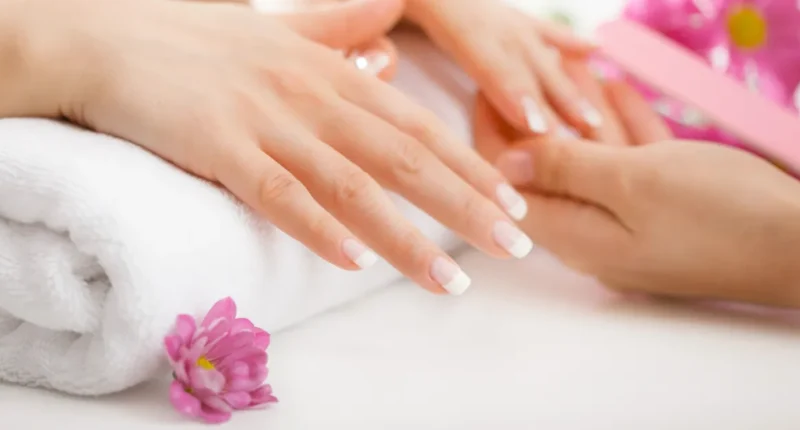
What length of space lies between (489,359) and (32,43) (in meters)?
0.43

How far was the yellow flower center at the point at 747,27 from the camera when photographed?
3.67ft

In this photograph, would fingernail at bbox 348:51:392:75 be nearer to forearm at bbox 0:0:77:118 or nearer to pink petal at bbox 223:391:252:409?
forearm at bbox 0:0:77:118

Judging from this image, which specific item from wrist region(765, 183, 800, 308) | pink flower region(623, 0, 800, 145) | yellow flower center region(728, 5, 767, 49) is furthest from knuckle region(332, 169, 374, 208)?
yellow flower center region(728, 5, 767, 49)

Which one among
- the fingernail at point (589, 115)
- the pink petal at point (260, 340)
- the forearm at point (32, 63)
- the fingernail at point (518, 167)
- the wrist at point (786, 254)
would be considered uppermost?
the fingernail at point (589, 115)

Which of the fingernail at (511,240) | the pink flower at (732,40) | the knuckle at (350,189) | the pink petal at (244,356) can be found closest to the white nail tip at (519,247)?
the fingernail at (511,240)

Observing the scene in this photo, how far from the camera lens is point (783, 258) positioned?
706 millimetres

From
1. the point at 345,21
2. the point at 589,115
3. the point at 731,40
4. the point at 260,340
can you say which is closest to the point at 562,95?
the point at 589,115

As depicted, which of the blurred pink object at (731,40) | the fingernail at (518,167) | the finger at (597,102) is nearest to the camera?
the fingernail at (518,167)

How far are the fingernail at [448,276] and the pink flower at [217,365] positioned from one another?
14 cm

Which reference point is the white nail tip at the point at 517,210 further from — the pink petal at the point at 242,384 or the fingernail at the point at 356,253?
the pink petal at the point at 242,384

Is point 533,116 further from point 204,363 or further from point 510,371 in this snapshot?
point 204,363

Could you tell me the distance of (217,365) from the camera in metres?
0.53

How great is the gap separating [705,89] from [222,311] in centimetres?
70

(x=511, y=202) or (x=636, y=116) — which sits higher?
(x=636, y=116)
